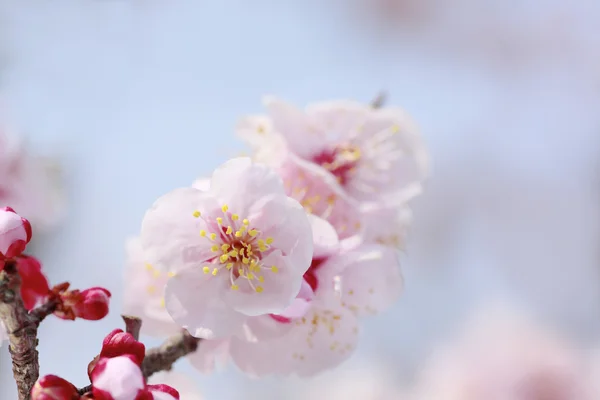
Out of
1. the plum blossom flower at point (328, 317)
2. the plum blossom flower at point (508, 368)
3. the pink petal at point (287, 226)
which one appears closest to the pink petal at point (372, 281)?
A: the plum blossom flower at point (328, 317)

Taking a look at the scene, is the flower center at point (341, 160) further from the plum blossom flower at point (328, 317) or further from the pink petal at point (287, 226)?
the pink petal at point (287, 226)

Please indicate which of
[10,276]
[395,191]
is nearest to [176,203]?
[10,276]

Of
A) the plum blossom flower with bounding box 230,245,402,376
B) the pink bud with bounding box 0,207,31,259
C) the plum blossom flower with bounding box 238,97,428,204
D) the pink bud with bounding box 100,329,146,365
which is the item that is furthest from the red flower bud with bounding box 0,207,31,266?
the plum blossom flower with bounding box 238,97,428,204

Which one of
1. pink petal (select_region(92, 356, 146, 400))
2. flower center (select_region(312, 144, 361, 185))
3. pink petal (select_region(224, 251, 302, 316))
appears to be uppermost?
flower center (select_region(312, 144, 361, 185))

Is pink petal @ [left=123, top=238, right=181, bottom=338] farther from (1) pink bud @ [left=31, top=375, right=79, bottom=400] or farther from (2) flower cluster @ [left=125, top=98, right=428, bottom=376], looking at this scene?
(1) pink bud @ [left=31, top=375, right=79, bottom=400]

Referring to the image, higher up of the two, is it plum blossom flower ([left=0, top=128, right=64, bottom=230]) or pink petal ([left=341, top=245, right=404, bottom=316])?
plum blossom flower ([left=0, top=128, right=64, bottom=230])

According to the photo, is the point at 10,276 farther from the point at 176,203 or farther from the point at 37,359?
the point at 176,203

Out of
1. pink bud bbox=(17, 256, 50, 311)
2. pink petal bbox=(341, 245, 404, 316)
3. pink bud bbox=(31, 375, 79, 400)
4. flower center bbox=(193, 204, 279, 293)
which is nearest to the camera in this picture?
pink bud bbox=(31, 375, 79, 400)

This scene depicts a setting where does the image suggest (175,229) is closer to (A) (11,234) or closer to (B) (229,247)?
(B) (229,247)
